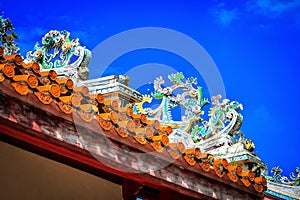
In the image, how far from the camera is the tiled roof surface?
3946 millimetres

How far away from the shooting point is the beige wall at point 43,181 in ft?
15.4

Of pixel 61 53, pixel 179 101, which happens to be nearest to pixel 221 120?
pixel 179 101

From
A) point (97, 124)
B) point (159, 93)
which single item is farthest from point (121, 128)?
point (159, 93)

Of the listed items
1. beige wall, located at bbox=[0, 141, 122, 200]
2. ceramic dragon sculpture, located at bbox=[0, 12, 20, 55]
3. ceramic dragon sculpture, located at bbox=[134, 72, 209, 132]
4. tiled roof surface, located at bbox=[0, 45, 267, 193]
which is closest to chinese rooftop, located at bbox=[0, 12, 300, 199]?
tiled roof surface, located at bbox=[0, 45, 267, 193]

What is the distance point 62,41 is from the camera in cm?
970

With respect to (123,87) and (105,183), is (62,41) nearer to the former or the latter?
(123,87)

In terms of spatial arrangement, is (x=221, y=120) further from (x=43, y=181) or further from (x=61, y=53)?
(x=43, y=181)

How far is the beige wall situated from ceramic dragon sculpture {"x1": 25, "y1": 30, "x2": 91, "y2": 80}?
389 cm

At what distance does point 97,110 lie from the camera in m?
4.51

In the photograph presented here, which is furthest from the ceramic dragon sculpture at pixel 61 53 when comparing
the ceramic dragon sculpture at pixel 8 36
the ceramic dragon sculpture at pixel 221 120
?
the ceramic dragon sculpture at pixel 221 120

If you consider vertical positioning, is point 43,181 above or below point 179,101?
below

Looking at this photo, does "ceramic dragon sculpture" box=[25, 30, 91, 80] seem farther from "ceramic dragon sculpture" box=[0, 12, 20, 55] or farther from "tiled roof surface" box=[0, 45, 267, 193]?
"tiled roof surface" box=[0, 45, 267, 193]

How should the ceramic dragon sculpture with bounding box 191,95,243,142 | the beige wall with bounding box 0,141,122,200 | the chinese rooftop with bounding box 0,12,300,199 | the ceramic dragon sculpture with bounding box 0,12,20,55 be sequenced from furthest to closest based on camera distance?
the ceramic dragon sculpture with bounding box 191,95,243,142
the ceramic dragon sculpture with bounding box 0,12,20,55
the beige wall with bounding box 0,141,122,200
the chinese rooftop with bounding box 0,12,300,199

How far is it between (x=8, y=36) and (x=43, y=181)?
12.6 feet
